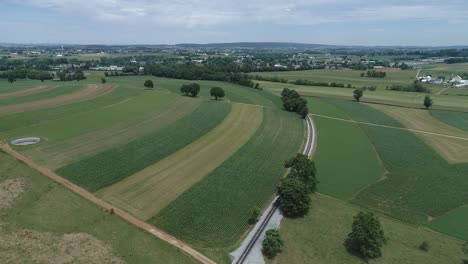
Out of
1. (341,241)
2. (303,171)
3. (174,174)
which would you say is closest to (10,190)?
(174,174)

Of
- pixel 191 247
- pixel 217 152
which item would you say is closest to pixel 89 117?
pixel 217 152

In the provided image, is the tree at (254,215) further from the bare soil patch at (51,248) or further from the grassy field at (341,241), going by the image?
the bare soil patch at (51,248)

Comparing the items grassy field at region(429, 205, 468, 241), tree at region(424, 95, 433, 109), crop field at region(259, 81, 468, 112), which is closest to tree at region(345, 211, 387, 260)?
grassy field at region(429, 205, 468, 241)

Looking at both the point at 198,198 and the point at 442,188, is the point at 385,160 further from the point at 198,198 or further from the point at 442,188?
the point at 198,198

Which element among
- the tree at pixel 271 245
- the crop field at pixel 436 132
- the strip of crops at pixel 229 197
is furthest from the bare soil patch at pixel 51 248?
the crop field at pixel 436 132

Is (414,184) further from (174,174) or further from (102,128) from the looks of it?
(102,128)

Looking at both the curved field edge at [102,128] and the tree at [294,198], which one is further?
the curved field edge at [102,128]
